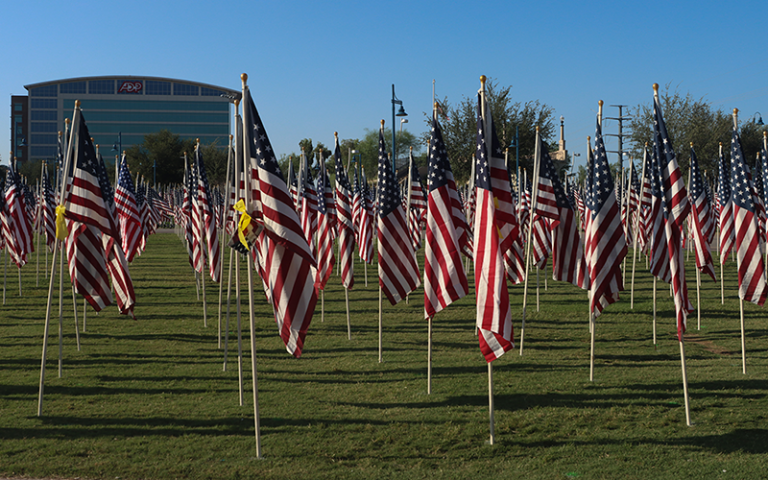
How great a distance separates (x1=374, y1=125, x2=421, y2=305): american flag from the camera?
39.0 ft

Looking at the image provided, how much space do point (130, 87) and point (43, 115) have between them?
21.1 metres

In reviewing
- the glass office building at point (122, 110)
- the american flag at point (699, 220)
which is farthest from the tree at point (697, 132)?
the glass office building at point (122, 110)

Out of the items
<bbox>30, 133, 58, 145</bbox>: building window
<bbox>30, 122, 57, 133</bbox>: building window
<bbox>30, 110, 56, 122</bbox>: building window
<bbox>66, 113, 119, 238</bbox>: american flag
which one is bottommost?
<bbox>66, 113, 119, 238</bbox>: american flag

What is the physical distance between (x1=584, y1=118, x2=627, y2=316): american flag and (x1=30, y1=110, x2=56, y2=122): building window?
16393cm

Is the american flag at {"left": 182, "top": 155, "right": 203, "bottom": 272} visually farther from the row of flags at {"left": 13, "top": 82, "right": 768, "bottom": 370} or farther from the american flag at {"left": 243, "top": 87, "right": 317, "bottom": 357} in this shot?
the american flag at {"left": 243, "top": 87, "right": 317, "bottom": 357}

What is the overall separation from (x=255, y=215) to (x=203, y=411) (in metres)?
3.45

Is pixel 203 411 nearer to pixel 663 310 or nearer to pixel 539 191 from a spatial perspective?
pixel 539 191

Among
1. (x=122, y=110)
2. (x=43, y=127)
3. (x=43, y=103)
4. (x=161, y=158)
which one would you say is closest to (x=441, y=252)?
(x=161, y=158)

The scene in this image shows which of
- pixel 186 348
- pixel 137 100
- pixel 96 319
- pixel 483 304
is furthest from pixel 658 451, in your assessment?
pixel 137 100

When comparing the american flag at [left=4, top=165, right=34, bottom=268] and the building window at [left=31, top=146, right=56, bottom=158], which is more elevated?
the building window at [left=31, top=146, right=56, bottom=158]

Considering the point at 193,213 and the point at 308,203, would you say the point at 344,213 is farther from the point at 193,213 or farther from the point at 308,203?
the point at 193,213

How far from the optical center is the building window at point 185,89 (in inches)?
6152

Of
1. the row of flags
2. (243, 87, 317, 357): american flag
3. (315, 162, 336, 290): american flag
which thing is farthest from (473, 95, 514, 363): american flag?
(315, 162, 336, 290): american flag

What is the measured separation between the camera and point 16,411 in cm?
977
